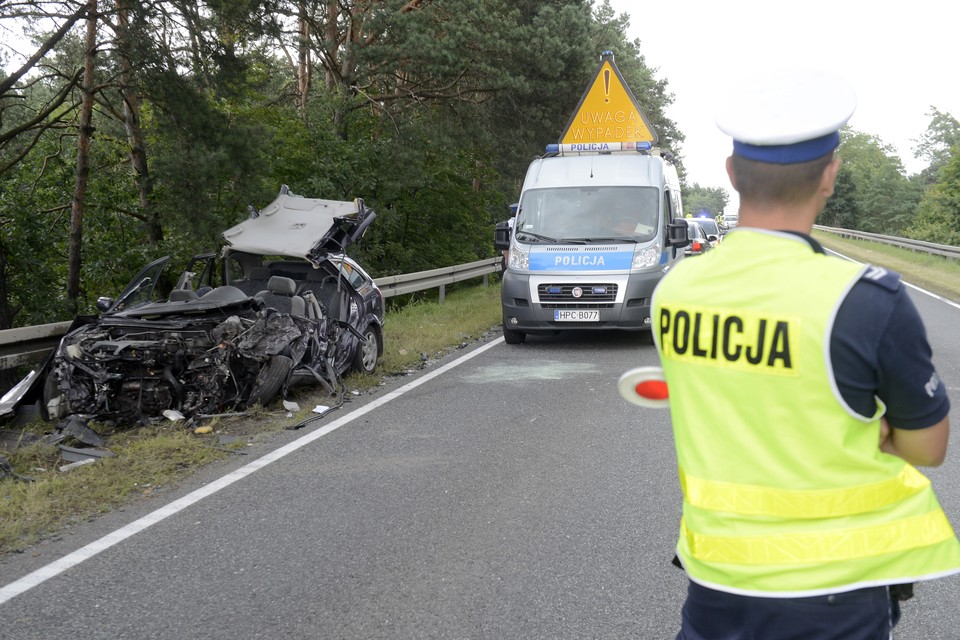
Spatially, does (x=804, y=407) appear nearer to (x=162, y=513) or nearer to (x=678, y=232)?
(x=162, y=513)

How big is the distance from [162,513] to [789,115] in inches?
183

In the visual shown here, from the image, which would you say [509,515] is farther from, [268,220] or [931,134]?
[931,134]

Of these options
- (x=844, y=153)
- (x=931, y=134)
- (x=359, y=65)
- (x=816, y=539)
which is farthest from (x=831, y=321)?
(x=844, y=153)

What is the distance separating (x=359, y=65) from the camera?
20.6 m

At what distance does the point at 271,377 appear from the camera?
26.1 ft

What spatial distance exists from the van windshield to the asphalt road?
5.10 m

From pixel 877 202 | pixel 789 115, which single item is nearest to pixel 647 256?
pixel 789 115

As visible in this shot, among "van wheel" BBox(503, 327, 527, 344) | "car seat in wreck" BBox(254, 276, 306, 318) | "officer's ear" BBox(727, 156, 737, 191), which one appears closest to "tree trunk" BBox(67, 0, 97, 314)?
"car seat in wreck" BBox(254, 276, 306, 318)

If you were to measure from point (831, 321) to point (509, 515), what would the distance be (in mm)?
3858

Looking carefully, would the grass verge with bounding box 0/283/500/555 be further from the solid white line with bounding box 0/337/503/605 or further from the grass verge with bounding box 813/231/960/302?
the grass verge with bounding box 813/231/960/302

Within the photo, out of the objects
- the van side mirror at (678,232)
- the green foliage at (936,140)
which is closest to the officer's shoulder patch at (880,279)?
the van side mirror at (678,232)

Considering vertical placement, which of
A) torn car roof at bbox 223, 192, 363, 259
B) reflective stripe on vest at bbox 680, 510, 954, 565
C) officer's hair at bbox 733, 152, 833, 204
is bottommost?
torn car roof at bbox 223, 192, 363, 259

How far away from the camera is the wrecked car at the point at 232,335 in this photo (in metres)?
7.34

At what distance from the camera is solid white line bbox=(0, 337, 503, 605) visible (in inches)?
169
